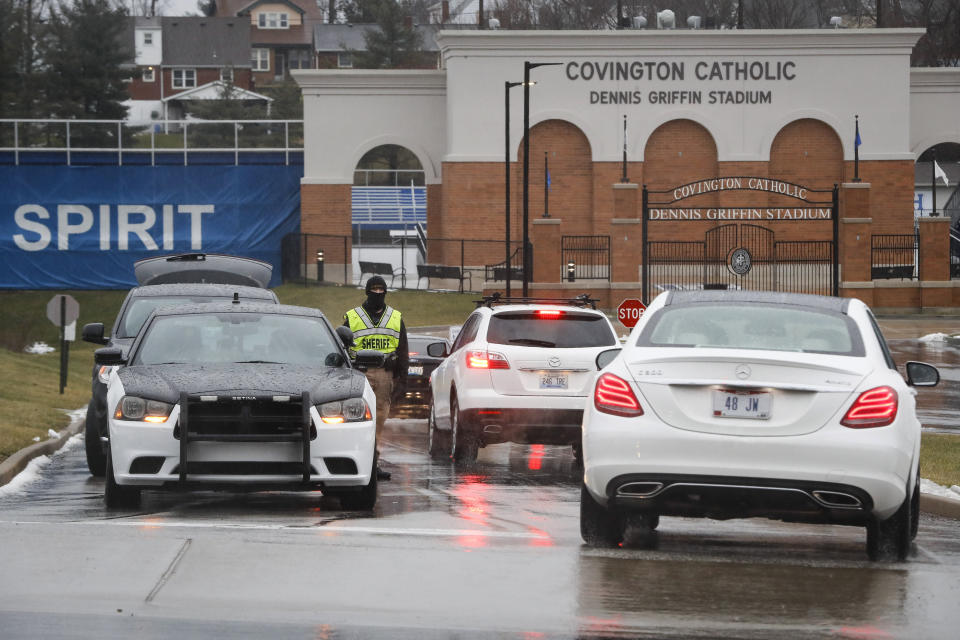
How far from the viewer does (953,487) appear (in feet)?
40.9

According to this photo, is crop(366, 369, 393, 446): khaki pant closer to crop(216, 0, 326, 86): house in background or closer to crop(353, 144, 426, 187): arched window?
crop(353, 144, 426, 187): arched window

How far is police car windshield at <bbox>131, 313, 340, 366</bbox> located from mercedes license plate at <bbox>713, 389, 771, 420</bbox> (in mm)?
4207

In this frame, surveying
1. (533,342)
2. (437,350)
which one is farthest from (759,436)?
(437,350)

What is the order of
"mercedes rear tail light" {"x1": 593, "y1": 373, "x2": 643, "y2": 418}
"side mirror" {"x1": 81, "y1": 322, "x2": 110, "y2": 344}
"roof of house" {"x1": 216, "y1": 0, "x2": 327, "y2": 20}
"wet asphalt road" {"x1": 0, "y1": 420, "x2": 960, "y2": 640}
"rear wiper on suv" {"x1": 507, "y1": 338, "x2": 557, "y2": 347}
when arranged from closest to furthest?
"wet asphalt road" {"x1": 0, "y1": 420, "x2": 960, "y2": 640} < "mercedes rear tail light" {"x1": 593, "y1": 373, "x2": 643, "y2": 418} < "side mirror" {"x1": 81, "y1": 322, "x2": 110, "y2": 344} < "rear wiper on suv" {"x1": 507, "y1": 338, "x2": 557, "y2": 347} < "roof of house" {"x1": 216, "y1": 0, "x2": 327, "y2": 20}

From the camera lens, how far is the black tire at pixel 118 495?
11.2 m

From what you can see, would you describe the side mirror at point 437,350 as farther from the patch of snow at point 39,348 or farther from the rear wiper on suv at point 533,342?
the patch of snow at point 39,348

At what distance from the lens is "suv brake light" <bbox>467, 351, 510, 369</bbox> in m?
15.3

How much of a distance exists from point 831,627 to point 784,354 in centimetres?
201

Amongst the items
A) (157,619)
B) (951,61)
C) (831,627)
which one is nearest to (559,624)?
(831,627)

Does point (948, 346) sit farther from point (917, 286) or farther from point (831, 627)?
point (831, 627)

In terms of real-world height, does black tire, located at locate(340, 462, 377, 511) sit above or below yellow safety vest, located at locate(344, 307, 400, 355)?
below

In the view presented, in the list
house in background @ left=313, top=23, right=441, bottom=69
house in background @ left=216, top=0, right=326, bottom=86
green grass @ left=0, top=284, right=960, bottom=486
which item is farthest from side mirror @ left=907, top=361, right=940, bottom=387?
house in background @ left=216, top=0, right=326, bottom=86

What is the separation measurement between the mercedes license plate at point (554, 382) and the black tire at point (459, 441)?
0.89m

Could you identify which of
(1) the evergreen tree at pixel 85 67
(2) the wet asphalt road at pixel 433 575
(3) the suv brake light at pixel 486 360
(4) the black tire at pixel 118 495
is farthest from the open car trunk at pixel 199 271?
(1) the evergreen tree at pixel 85 67
